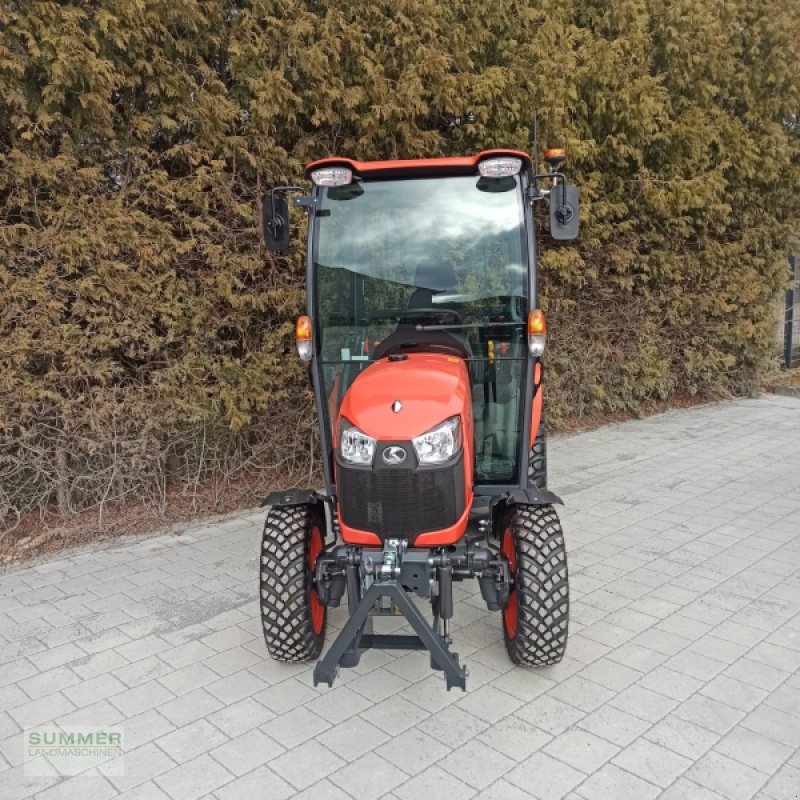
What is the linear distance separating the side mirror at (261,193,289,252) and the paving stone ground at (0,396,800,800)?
1.85 m

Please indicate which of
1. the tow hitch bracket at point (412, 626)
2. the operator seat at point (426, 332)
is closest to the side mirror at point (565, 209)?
the operator seat at point (426, 332)

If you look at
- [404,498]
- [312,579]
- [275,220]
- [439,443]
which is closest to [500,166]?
[275,220]

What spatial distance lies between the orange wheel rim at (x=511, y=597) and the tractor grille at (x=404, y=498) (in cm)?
38

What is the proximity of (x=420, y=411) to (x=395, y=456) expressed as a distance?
20 centimetres

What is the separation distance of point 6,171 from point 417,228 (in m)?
2.37

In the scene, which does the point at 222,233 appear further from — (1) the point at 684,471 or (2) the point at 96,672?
(1) the point at 684,471

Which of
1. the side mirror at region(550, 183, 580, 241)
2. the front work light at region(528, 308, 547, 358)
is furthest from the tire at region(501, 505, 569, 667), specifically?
the side mirror at region(550, 183, 580, 241)

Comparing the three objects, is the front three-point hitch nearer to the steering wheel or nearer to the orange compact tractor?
the orange compact tractor

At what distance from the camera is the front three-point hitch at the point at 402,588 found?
2518mm

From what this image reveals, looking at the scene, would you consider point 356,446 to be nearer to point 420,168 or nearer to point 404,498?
point 404,498

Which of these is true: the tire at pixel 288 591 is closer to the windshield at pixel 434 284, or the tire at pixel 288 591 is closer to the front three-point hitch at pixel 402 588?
the front three-point hitch at pixel 402 588

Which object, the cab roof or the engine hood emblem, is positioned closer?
the engine hood emblem

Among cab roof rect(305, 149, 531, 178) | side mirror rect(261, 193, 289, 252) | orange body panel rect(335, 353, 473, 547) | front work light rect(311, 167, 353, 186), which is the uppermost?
cab roof rect(305, 149, 531, 178)

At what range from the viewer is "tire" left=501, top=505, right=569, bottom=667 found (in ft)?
9.25
